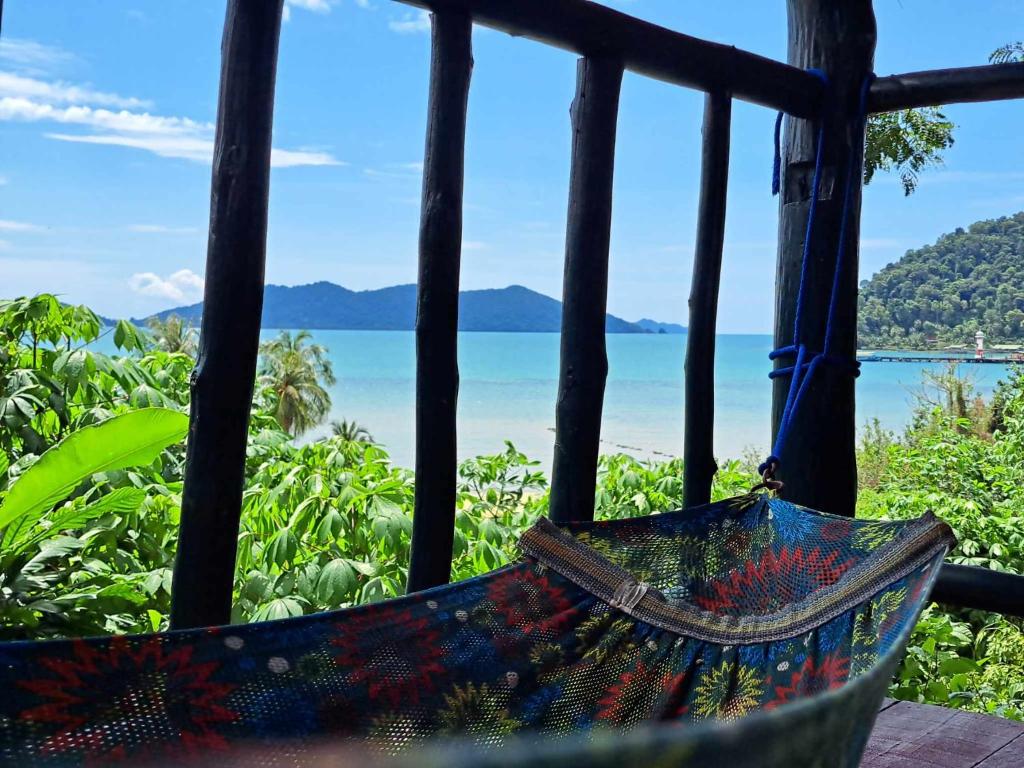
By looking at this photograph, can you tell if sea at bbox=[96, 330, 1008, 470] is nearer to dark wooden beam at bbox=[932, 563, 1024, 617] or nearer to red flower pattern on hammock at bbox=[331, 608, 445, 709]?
dark wooden beam at bbox=[932, 563, 1024, 617]

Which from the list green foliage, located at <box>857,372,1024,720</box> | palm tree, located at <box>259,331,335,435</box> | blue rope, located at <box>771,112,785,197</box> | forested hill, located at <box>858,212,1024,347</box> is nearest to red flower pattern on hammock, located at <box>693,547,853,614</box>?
blue rope, located at <box>771,112,785,197</box>

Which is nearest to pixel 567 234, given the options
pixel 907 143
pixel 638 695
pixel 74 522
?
pixel 638 695

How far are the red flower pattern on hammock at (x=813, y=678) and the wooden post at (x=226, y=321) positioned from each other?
1.55 ft

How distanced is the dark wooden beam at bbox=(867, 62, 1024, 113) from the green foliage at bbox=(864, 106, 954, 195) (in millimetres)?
4630

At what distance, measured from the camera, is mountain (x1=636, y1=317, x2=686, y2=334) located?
5384 centimetres

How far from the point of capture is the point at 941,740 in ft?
3.68

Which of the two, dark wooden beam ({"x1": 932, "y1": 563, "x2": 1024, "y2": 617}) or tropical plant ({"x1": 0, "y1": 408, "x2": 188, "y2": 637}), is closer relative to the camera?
dark wooden beam ({"x1": 932, "y1": 563, "x2": 1024, "y2": 617})

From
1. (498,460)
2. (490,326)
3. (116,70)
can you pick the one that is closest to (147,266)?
(116,70)

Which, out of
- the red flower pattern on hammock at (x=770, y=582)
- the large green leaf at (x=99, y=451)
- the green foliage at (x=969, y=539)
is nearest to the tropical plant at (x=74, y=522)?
the large green leaf at (x=99, y=451)

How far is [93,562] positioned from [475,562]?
0.87 metres

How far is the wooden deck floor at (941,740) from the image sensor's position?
1056mm

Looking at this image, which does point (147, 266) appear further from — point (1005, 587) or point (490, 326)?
point (1005, 587)

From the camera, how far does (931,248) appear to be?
64.9ft

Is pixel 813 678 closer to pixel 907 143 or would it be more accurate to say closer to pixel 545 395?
pixel 907 143
